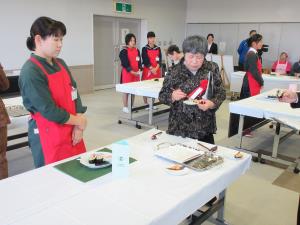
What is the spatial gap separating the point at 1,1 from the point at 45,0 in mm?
909

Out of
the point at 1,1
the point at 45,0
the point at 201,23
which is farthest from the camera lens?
the point at 201,23

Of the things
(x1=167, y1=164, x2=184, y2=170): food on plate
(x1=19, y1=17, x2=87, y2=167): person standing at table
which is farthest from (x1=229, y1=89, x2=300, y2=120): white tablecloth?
(x1=19, y1=17, x2=87, y2=167): person standing at table

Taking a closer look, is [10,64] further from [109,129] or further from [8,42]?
[109,129]

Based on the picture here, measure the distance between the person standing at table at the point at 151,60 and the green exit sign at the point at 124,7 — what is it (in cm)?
253

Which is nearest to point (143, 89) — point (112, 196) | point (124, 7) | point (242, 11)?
point (112, 196)

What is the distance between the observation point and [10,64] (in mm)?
5652

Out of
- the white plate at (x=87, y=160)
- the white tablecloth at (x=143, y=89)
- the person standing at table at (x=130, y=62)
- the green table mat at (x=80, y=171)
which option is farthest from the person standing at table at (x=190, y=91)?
the person standing at table at (x=130, y=62)

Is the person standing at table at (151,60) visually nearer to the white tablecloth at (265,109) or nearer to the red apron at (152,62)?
the red apron at (152,62)

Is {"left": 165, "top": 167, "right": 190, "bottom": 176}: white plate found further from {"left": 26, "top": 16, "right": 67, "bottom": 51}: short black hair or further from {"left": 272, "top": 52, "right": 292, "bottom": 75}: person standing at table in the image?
{"left": 272, "top": 52, "right": 292, "bottom": 75}: person standing at table

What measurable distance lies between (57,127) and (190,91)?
86cm

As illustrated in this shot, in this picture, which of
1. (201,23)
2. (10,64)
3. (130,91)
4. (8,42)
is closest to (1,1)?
(8,42)

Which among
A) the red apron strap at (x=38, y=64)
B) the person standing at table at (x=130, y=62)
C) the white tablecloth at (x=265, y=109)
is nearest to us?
the red apron strap at (x=38, y=64)

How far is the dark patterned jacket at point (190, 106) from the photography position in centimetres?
194

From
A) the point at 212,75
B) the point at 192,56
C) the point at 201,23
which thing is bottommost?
the point at 212,75
